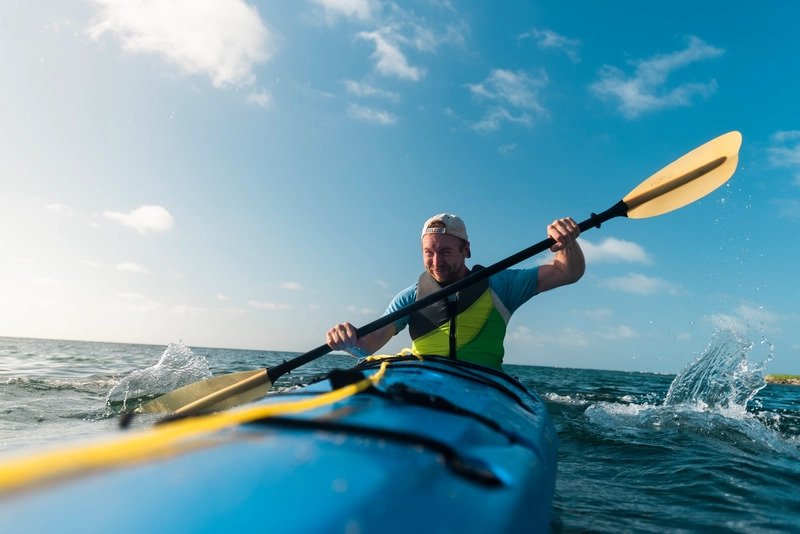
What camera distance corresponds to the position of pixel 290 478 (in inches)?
43.4

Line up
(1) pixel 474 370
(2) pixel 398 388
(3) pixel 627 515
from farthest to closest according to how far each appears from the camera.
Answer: (1) pixel 474 370
(3) pixel 627 515
(2) pixel 398 388

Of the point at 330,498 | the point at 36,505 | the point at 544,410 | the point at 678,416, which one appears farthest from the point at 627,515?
the point at 678,416

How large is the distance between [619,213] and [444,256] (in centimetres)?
180

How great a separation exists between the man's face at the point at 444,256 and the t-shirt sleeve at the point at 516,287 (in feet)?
1.01

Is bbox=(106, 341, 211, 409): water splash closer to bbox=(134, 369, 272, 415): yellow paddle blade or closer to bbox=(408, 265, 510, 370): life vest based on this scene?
bbox=(134, 369, 272, 415): yellow paddle blade

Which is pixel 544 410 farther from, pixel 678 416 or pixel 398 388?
pixel 678 416

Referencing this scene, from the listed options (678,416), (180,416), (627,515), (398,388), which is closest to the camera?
(180,416)

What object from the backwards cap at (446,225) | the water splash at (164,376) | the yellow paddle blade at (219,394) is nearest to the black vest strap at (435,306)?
the backwards cap at (446,225)

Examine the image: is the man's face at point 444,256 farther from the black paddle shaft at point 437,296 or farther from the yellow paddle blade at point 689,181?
the yellow paddle blade at point 689,181

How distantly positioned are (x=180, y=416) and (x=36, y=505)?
0.60 metres

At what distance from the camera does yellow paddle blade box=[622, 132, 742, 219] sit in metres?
4.59

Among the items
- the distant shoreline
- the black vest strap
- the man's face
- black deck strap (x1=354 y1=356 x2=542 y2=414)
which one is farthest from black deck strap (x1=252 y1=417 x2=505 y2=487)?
the distant shoreline

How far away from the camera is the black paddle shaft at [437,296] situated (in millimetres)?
3697

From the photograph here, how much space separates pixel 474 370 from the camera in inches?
117
